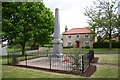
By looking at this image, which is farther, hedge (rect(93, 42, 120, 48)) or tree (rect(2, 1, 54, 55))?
hedge (rect(93, 42, 120, 48))

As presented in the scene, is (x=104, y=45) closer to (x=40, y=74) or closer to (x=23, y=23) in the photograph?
(x=23, y=23)

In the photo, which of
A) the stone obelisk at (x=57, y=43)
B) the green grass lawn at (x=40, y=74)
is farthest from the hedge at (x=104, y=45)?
the green grass lawn at (x=40, y=74)

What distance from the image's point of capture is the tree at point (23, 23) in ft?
80.1

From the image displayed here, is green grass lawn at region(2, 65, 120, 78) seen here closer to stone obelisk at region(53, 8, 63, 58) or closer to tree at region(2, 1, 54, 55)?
stone obelisk at region(53, 8, 63, 58)

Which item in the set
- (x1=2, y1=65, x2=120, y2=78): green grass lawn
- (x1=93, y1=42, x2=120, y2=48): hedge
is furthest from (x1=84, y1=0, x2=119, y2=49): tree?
(x1=2, y1=65, x2=120, y2=78): green grass lawn

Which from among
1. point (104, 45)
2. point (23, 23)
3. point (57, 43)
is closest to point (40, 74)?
point (57, 43)

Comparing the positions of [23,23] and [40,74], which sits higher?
[23,23]

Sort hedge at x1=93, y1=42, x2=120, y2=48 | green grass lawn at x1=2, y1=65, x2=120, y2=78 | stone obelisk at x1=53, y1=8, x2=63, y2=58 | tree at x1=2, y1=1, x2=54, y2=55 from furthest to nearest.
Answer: hedge at x1=93, y1=42, x2=120, y2=48 < tree at x1=2, y1=1, x2=54, y2=55 < stone obelisk at x1=53, y1=8, x2=63, y2=58 < green grass lawn at x1=2, y1=65, x2=120, y2=78

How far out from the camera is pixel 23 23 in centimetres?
2470

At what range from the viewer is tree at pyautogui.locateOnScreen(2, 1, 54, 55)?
80.1 feet

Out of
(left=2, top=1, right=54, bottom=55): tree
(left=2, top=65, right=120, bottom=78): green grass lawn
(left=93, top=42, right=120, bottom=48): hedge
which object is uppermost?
(left=2, top=1, right=54, bottom=55): tree

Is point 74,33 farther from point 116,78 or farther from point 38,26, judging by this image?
point 116,78

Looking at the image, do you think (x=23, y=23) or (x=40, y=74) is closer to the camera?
(x=40, y=74)

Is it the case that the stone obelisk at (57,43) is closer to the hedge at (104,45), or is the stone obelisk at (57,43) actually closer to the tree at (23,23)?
the tree at (23,23)
